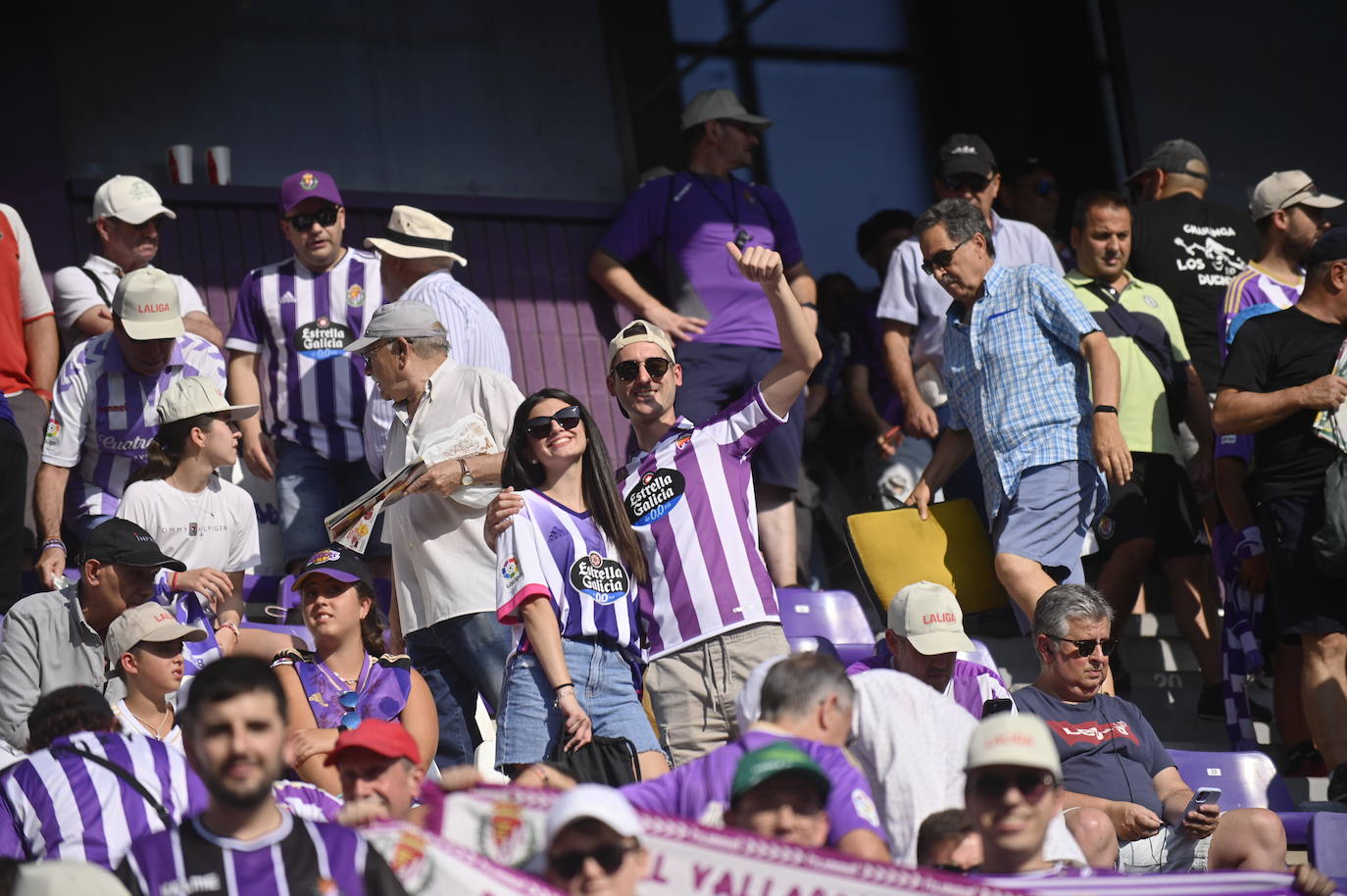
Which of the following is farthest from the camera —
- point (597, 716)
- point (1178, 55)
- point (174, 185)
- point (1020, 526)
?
point (1178, 55)

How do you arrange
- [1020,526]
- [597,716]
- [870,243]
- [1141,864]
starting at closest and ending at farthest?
[597,716] < [1141,864] < [1020,526] < [870,243]

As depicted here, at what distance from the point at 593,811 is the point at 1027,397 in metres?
3.60

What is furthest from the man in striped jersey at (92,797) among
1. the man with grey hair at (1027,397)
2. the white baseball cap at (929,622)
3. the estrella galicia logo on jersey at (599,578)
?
the man with grey hair at (1027,397)

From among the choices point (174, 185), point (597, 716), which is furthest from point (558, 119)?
point (597, 716)

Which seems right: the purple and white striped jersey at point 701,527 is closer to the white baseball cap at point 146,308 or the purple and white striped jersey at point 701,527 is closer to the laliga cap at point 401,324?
the laliga cap at point 401,324

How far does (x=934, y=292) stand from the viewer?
8.23m

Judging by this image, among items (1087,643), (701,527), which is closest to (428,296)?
(701,527)

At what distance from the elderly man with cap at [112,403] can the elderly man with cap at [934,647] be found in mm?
2993

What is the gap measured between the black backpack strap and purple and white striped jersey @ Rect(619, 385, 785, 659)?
66.0 inches

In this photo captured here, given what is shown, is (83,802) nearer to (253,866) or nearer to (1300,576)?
(253,866)

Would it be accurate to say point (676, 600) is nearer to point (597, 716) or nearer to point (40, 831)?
point (597, 716)

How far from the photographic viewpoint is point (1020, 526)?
698 cm

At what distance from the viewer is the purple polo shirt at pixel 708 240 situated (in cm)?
844

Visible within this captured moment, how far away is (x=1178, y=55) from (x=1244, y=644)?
202 inches
